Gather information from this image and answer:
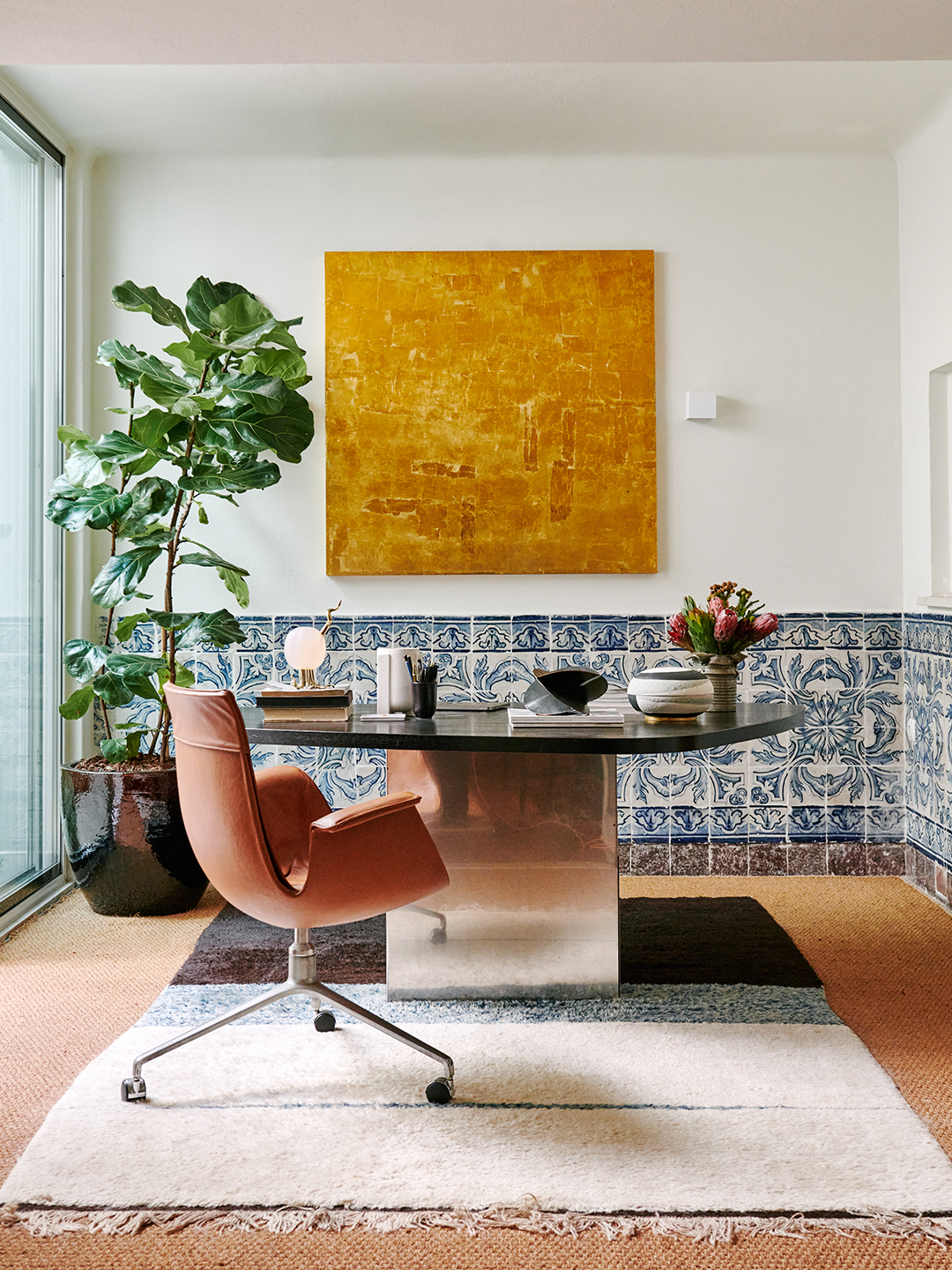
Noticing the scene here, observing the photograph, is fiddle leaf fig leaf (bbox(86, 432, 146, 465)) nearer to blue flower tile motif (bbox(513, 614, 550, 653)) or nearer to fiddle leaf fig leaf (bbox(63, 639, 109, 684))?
fiddle leaf fig leaf (bbox(63, 639, 109, 684))

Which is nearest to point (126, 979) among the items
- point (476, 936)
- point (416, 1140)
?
point (476, 936)

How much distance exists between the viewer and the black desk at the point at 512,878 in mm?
2902

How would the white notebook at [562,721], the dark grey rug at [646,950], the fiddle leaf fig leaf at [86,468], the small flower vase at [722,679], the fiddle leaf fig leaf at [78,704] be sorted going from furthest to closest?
1. the fiddle leaf fig leaf at [78,704]
2. the fiddle leaf fig leaf at [86,468]
3. the dark grey rug at [646,950]
4. the small flower vase at [722,679]
5. the white notebook at [562,721]

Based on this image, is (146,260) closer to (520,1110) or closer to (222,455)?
(222,455)

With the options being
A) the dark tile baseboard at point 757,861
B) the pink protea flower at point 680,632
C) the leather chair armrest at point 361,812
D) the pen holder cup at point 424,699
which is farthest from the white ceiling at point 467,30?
the dark tile baseboard at point 757,861

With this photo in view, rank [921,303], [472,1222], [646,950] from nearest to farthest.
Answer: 1. [472,1222]
2. [646,950]
3. [921,303]

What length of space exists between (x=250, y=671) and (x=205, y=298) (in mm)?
1509

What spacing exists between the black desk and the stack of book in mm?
47

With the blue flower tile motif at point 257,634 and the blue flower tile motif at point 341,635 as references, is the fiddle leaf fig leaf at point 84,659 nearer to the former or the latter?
the blue flower tile motif at point 257,634

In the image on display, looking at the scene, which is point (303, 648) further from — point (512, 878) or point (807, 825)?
point (807, 825)

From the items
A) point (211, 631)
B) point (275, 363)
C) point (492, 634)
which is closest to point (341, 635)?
point (492, 634)

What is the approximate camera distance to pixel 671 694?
2723 mm

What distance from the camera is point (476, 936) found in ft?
9.61

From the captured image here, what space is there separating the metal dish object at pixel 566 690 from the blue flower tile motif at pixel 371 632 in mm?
1695
